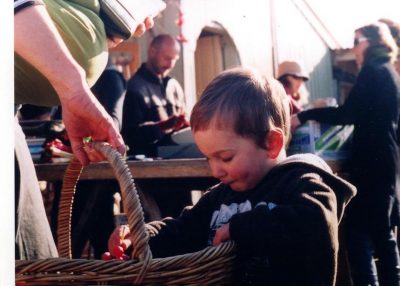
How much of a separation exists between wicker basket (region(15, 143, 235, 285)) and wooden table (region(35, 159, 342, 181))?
1.49m

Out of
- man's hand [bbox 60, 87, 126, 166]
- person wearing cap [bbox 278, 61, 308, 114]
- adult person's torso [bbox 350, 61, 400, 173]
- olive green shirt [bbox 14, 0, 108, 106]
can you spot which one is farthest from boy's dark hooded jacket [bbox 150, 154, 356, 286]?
person wearing cap [bbox 278, 61, 308, 114]

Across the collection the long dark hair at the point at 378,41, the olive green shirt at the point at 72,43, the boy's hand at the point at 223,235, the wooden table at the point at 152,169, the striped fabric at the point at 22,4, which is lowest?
the wooden table at the point at 152,169

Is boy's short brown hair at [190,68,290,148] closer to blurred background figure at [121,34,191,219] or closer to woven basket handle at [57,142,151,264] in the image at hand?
woven basket handle at [57,142,151,264]

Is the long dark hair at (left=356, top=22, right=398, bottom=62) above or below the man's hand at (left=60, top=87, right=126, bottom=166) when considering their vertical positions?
below

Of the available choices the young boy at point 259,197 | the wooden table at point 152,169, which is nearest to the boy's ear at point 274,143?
the young boy at point 259,197

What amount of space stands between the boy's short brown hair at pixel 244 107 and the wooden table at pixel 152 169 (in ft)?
3.98

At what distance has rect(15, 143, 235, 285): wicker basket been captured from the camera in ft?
3.82

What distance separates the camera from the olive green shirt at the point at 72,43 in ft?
4.85

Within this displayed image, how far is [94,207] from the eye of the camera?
3.32 m

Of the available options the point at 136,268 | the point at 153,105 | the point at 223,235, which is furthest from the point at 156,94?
the point at 136,268

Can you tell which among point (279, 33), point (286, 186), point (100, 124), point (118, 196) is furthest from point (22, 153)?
point (279, 33)

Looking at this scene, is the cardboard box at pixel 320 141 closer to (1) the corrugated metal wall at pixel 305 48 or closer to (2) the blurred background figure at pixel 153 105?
(2) the blurred background figure at pixel 153 105
